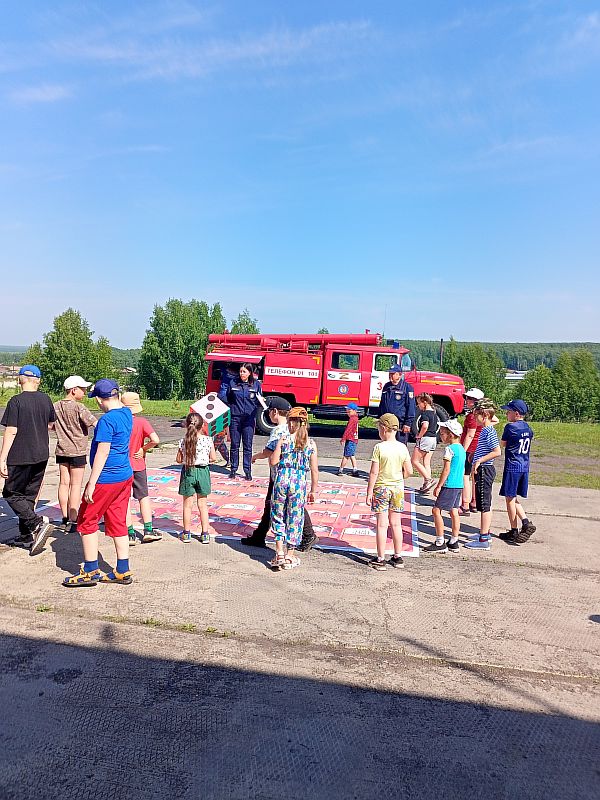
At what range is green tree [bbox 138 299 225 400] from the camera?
249 ft

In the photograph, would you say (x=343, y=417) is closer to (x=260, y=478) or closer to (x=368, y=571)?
(x=260, y=478)

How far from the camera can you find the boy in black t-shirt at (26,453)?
5.77 metres

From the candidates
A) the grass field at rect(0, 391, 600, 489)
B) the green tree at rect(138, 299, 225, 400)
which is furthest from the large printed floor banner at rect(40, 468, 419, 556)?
the green tree at rect(138, 299, 225, 400)

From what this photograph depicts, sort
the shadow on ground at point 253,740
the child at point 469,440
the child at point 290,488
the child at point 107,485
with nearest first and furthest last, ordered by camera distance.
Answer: the shadow on ground at point 253,740 → the child at point 107,485 → the child at point 290,488 → the child at point 469,440

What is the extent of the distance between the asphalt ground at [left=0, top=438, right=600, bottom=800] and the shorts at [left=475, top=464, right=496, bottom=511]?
95 centimetres

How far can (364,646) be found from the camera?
4156 mm

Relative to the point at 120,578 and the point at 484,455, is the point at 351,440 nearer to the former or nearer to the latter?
the point at 484,455

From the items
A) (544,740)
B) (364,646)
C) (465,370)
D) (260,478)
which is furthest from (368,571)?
(465,370)

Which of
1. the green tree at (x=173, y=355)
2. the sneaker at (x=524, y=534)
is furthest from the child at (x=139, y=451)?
the green tree at (x=173, y=355)

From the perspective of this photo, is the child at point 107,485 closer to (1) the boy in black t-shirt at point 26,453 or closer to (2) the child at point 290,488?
(1) the boy in black t-shirt at point 26,453

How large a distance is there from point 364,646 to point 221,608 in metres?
1.22

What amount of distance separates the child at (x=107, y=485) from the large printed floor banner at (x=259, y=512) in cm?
169

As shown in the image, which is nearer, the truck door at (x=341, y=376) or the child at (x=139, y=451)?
the child at (x=139, y=451)

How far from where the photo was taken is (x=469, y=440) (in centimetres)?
748
